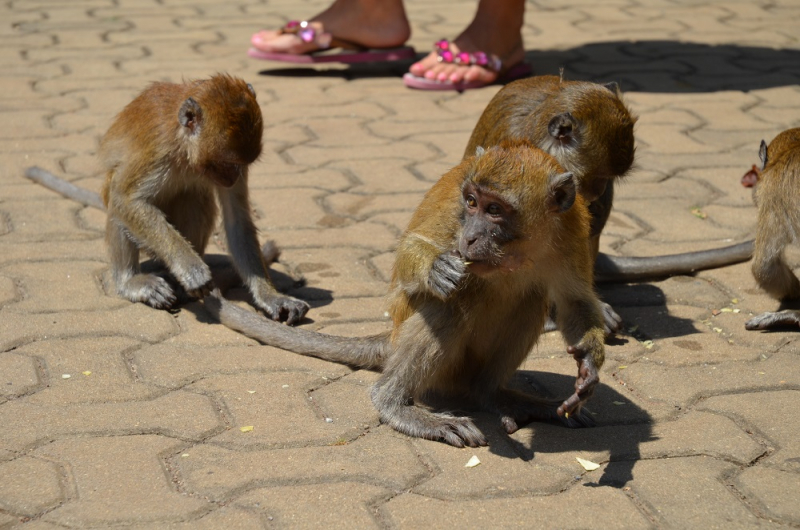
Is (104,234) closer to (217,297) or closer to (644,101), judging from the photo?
(217,297)

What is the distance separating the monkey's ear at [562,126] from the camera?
15.1 ft

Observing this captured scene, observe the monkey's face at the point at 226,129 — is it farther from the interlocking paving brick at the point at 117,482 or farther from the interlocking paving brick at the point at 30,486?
the interlocking paving brick at the point at 30,486

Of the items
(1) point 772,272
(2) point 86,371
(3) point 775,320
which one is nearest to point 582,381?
(3) point 775,320

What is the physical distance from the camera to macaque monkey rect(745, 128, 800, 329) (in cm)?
480

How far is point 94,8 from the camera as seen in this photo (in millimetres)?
10680

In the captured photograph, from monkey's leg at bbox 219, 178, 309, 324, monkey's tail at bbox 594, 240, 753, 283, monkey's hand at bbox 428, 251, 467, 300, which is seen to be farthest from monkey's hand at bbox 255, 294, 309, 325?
monkey's tail at bbox 594, 240, 753, 283

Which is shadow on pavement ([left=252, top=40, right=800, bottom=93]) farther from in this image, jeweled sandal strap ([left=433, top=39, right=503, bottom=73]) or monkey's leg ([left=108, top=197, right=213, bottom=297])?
monkey's leg ([left=108, top=197, right=213, bottom=297])

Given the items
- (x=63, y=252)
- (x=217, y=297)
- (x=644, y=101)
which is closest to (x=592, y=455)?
(x=217, y=297)

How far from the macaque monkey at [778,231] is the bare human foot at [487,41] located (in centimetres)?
361

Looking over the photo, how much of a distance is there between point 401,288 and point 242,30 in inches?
266

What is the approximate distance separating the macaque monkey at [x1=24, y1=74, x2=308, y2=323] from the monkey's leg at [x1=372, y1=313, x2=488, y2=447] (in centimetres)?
108

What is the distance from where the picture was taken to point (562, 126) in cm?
461

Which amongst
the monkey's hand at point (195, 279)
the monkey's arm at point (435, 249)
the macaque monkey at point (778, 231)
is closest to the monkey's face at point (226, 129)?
the monkey's hand at point (195, 279)

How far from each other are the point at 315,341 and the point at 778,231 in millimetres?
2267
